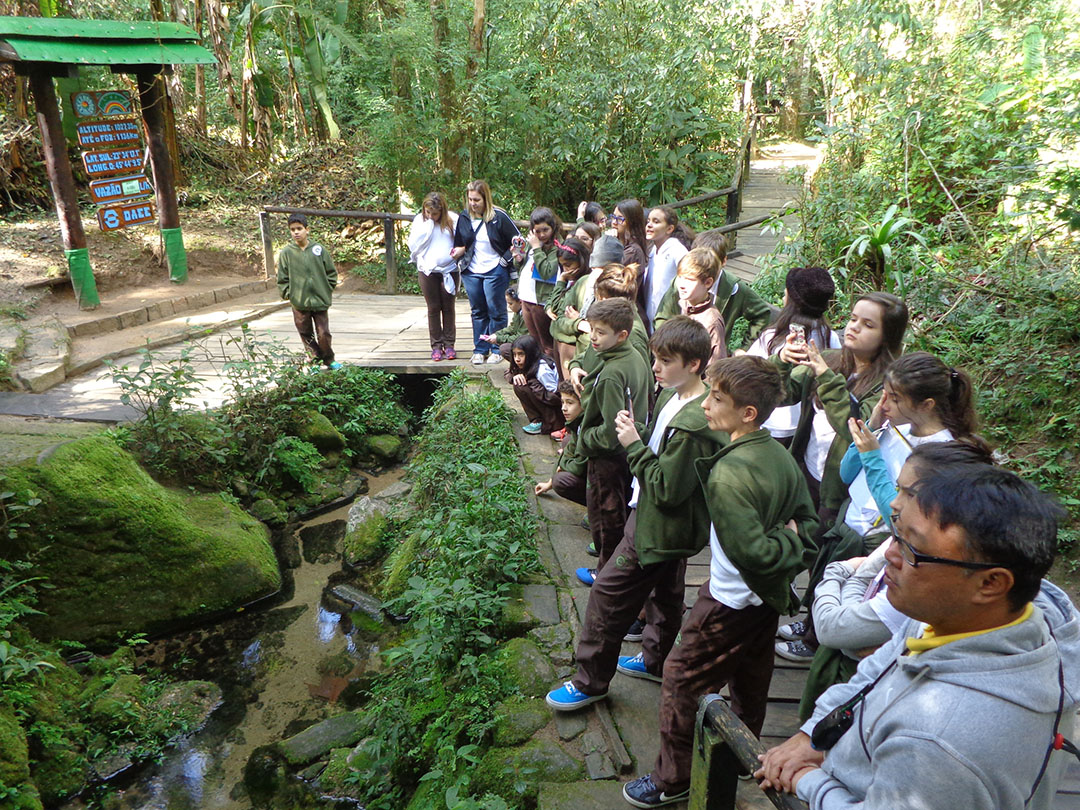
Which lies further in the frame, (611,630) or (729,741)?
(611,630)

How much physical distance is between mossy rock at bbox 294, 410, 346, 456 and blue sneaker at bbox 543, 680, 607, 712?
4490 mm

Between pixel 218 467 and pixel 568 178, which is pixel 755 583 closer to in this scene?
pixel 218 467

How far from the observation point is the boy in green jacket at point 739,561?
2.35m

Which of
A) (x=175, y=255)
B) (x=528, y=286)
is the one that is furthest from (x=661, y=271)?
(x=175, y=255)

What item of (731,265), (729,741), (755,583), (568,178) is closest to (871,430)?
(755,583)

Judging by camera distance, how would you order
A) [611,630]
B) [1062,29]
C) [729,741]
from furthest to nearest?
[1062,29], [611,630], [729,741]

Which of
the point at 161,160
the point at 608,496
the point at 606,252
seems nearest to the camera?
the point at 608,496

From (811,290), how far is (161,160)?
8949mm

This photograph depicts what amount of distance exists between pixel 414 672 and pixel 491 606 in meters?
0.58

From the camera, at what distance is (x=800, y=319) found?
3.62 meters

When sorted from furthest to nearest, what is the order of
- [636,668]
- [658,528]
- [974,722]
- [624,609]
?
[636,668] < [624,609] < [658,528] < [974,722]

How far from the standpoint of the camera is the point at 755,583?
7.72 ft

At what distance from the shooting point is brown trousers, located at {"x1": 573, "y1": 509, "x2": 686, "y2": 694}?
2.98 m

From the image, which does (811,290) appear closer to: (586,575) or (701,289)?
(701,289)
